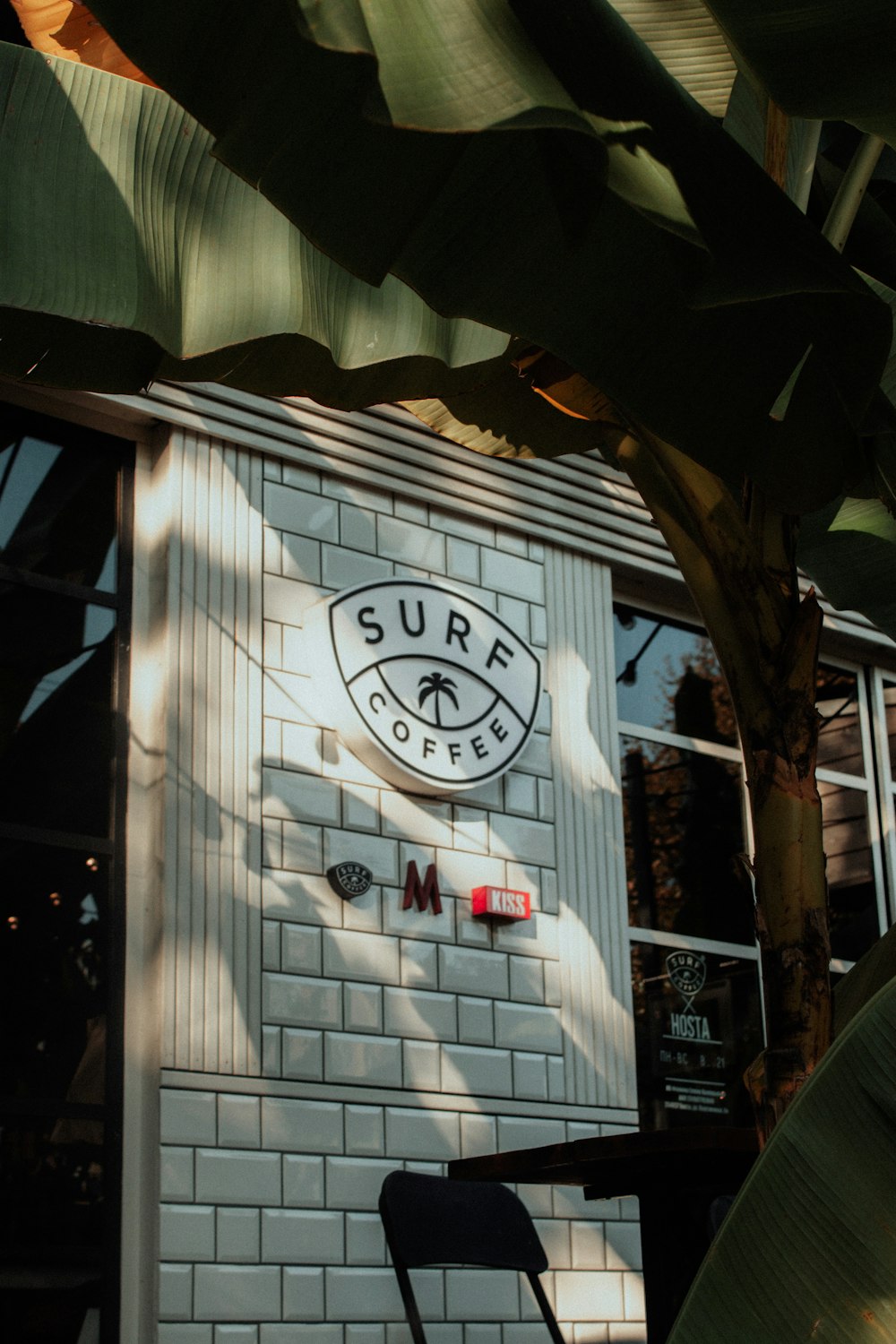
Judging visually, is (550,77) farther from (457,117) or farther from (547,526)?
(547,526)

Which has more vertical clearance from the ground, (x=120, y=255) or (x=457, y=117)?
(x=120, y=255)

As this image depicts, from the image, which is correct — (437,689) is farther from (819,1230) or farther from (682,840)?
(819,1230)

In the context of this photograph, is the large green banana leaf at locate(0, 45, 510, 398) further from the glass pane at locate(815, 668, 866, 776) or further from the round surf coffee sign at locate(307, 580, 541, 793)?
the glass pane at locate(815, 668, 866, 776)

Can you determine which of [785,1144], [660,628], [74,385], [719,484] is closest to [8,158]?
[74,385]

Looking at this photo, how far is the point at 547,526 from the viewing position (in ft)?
24.1

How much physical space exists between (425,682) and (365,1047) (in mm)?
1461

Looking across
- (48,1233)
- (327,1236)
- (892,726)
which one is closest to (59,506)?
(48,1233)

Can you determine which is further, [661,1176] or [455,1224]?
[455,1224]

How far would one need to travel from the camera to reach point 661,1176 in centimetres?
365

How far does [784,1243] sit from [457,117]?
1.46 metres

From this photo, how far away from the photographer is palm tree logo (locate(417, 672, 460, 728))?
21.4 ft

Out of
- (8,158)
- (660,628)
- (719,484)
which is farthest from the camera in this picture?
(660,628)

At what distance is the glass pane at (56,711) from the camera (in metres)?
5.66

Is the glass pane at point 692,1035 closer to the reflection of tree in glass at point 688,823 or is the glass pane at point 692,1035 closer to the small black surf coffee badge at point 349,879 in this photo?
the reflection of tree in glass at point 688,823
